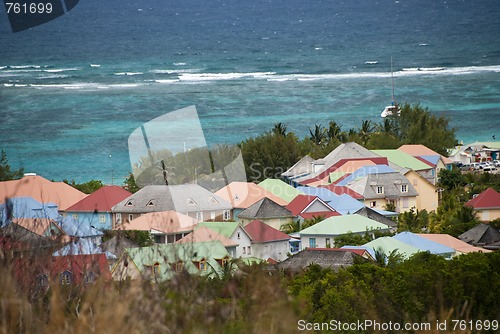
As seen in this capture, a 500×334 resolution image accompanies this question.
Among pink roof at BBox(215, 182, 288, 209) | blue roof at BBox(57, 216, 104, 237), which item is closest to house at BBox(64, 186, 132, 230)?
pink roof at BBox(215, 182, 288, 209)

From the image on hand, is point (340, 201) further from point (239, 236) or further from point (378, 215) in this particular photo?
point (239, 236)

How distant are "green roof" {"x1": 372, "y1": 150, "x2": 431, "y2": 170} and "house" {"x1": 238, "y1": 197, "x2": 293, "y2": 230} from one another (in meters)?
8.23

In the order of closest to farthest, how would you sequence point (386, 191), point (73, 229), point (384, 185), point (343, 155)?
point (73, 229)
point (386, 191)
point (384, 185)
point (343, 155)

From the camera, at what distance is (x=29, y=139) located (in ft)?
209

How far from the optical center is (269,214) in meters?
28.5

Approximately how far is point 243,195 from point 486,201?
6.64 meters

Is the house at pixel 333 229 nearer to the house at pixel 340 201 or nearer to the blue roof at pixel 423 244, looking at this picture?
the blue roof at pixel 423 244

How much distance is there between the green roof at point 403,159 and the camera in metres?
36.2

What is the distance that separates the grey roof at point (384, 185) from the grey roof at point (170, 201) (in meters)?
3.79

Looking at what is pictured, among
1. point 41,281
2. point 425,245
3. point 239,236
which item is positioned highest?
point 41,281

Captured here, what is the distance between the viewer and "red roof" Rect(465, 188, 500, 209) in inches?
1124

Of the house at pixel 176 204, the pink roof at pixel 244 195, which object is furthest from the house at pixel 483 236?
the house at pixel 176 204

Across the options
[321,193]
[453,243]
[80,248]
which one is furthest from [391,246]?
[80,248]

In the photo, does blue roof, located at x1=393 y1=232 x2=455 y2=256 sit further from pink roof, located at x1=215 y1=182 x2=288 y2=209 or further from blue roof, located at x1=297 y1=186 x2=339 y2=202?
pink roof, located at x1=215 y1=182 x2=288 y2=209
